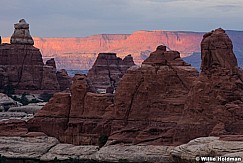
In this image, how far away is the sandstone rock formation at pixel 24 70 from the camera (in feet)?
359

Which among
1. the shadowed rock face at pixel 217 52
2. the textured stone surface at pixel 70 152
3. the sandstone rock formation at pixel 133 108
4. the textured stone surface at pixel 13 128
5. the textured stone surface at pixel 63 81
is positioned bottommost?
the textured stone surface at pixel 63 81

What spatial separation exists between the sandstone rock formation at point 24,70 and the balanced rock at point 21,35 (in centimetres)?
33

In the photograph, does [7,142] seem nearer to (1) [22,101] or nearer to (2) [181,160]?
(2) [181,160]

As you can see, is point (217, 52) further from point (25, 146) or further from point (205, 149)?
point (25, 146)

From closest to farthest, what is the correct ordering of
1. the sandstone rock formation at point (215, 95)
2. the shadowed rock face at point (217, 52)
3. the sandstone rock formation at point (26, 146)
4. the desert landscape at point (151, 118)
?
the desert landscape at point (151, 118) < the sandstone rock formation at point (215, 95) < the shadowed rock face at point (217, 52) < the sandstone rock formation at point (26, 146)

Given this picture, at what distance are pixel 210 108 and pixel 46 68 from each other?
64641mm

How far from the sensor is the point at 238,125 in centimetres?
4722

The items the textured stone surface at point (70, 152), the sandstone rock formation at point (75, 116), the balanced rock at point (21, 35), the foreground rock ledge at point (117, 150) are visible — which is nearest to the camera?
the foreground rock ledge at point (117, 150)

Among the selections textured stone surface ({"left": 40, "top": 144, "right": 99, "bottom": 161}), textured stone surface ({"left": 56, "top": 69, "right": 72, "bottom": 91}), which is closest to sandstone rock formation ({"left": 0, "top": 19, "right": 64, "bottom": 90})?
textured stone surface ({"left": 56, "top": 69, "right": 72, "bottom": 91})

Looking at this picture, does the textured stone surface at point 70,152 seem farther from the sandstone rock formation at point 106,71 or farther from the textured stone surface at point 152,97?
the sandstone rock formation at point 106,71

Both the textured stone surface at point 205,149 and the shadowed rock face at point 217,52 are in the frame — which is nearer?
the textured stone surface at point 205,149

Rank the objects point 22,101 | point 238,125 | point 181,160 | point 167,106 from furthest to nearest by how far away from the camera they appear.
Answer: point 22,101
point 167,106
point 238,125
point 181,160

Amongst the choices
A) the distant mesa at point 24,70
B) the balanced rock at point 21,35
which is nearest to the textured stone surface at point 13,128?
the distant mesa at point 24,70

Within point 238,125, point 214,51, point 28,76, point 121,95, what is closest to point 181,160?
point 238,125
